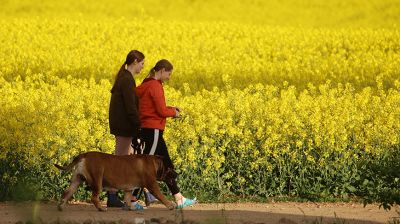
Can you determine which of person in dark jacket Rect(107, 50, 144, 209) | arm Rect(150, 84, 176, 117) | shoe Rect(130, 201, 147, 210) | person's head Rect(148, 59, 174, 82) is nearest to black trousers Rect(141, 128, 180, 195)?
person in dark jacket Rect(107, 50, 144, 209)

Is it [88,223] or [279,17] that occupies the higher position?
[279,17]

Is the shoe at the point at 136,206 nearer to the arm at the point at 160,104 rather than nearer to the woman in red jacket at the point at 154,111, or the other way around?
the woman in red jacket at the point at 154,111

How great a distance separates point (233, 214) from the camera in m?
11.5

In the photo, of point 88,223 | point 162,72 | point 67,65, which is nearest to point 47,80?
point 67,65

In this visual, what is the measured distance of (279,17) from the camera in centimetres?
3566

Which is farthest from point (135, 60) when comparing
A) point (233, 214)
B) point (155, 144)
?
point (233, 214)

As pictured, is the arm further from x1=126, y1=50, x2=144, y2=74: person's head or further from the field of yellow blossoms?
the field of yellow blossoms

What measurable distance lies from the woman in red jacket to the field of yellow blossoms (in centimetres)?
136

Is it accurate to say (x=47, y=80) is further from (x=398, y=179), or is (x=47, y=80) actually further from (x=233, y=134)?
(x=398, y=179)

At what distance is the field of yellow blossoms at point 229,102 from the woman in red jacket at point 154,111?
1.36m

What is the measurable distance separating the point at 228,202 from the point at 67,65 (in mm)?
12773

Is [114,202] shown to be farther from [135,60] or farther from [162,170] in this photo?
[135,60]

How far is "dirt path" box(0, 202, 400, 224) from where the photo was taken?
10.5 meters

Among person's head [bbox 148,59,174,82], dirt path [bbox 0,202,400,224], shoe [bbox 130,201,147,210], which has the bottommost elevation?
dirt path [bbox 0,202,400,224]
